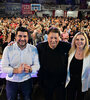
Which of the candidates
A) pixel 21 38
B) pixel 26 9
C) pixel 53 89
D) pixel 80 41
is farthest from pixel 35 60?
pixel 26 9

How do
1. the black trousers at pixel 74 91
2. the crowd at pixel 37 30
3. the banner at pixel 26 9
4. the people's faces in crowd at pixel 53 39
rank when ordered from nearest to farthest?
the people's faces in crowd at pixel 53 39 → the black trousers at pixel 74 91 → the crowd at pixel 37 30 → the banner at pixel 26 9

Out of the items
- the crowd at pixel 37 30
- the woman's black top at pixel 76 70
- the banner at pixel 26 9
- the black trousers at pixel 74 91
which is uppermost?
the banner at pixel 26 9

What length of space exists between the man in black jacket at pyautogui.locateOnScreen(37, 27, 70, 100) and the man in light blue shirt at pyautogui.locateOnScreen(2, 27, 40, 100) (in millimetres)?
136

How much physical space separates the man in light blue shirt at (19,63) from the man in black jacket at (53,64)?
5.4 inches

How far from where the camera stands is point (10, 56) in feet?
4.80

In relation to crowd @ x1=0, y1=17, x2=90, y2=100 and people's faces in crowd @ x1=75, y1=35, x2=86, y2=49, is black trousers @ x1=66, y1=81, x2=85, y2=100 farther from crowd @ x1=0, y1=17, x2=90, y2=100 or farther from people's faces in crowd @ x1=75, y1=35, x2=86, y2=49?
people's faces in crowd @ x1=75, y1=35, x2=86, y2=49

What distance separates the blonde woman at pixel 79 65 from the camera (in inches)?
63.7

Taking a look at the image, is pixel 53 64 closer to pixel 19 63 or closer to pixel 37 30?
pixel 19 63

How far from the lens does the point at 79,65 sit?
1.64 m

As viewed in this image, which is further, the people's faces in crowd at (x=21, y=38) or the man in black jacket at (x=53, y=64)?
the man in black jacket at (x=53, y=64)

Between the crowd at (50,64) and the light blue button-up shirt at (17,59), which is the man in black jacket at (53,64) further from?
the light blue button-up shirt at (17,59)

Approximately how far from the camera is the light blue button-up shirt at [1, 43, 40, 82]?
1452 mm

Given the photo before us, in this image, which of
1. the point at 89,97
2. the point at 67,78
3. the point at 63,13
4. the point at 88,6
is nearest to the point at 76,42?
the point at 67,78

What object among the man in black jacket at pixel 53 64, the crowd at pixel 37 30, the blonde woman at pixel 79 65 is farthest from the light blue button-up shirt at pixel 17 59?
the blonde woman at pixel 79 65
